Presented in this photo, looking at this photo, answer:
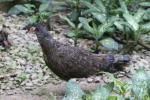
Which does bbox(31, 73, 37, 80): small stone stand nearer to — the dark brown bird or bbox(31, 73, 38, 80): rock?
bbox(31, 73, 38, 80): rock

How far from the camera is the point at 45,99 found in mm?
4445

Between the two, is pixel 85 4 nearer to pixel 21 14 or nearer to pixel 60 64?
pixel 21 14

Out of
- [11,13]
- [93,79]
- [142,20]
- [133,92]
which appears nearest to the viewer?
[133,92]

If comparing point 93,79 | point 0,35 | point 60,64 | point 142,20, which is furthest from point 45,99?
point 142,20

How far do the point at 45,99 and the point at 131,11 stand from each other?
103 inches

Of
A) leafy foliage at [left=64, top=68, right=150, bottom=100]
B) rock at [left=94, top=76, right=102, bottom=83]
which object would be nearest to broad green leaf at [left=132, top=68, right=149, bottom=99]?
leafy foliage at [left=64, top=68, right=150, bottom=100]

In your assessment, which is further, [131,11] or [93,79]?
[131,11]

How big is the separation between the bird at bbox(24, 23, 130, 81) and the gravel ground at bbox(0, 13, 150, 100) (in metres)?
0.61

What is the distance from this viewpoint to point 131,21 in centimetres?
589

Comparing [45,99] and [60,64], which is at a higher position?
[60,64]

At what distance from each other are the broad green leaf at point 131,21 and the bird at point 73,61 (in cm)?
140

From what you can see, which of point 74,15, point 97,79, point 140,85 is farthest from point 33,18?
point 140,85

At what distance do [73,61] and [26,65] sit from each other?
1.23m

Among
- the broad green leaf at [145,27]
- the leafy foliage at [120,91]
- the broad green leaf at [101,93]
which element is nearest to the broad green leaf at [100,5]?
the broad green leaf at [145,27]
